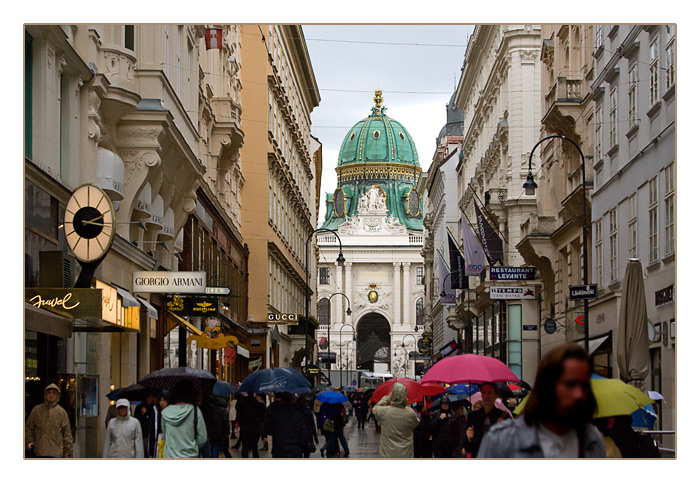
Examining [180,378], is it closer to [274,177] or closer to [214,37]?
[214,37]

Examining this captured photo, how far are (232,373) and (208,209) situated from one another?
37.1ft

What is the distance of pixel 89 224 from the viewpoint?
17.8m

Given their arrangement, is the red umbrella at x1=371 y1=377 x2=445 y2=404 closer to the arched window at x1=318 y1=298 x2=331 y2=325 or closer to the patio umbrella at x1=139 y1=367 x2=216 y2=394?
the patio umbrella at x1=139 y1=367 x2=216 y2=394

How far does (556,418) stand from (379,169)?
509 feet

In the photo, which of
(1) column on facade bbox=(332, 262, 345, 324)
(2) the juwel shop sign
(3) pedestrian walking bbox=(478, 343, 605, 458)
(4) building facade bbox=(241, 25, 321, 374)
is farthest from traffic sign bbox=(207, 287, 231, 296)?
(1) column on facade bbox=(332, 262, 345, 324)

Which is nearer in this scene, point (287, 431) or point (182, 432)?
point (182, 432)

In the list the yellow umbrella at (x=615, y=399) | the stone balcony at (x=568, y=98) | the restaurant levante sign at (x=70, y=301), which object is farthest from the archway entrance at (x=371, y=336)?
the yellow umbrella at (x=615, y=399)

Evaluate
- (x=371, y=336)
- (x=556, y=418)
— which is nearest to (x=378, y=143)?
(x=371, y=336)

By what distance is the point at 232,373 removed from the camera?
156ft

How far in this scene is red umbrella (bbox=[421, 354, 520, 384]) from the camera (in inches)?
645

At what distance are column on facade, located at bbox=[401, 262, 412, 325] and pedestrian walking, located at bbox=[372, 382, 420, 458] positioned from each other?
5250 inches
